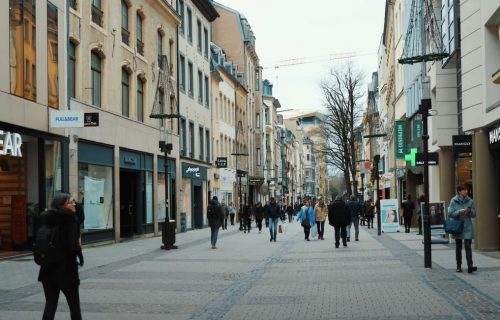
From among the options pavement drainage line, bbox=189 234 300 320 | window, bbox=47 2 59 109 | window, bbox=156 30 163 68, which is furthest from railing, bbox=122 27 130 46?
pavement drainage line, bbox=189 234 300 320

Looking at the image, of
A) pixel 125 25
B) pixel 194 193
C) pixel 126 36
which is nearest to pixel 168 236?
pixel 126 36

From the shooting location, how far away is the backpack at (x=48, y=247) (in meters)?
7.64

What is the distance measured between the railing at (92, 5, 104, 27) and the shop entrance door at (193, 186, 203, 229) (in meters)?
17.4

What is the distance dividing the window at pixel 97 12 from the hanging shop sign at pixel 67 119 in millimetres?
5906

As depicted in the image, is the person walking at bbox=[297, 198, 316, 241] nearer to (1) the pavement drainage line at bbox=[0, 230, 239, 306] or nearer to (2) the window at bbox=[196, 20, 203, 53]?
(1) the pavement drainage line at bbox=[0, 230, 239, 306]

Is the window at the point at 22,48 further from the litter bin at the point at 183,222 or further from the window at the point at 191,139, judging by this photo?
the window at the point at 191,139

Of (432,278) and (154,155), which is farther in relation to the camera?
(154,155)

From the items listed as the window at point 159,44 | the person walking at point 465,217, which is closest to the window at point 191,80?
the window at point 159,44

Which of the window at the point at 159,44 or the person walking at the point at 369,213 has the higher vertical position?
the window at the point at 159,44

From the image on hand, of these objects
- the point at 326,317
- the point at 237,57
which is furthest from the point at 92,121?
the point at 237,57

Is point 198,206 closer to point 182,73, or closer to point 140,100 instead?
point 182,73

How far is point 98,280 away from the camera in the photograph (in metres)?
14.6

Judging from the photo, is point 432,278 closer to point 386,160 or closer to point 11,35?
point 11,35

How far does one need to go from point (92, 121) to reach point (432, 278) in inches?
507
